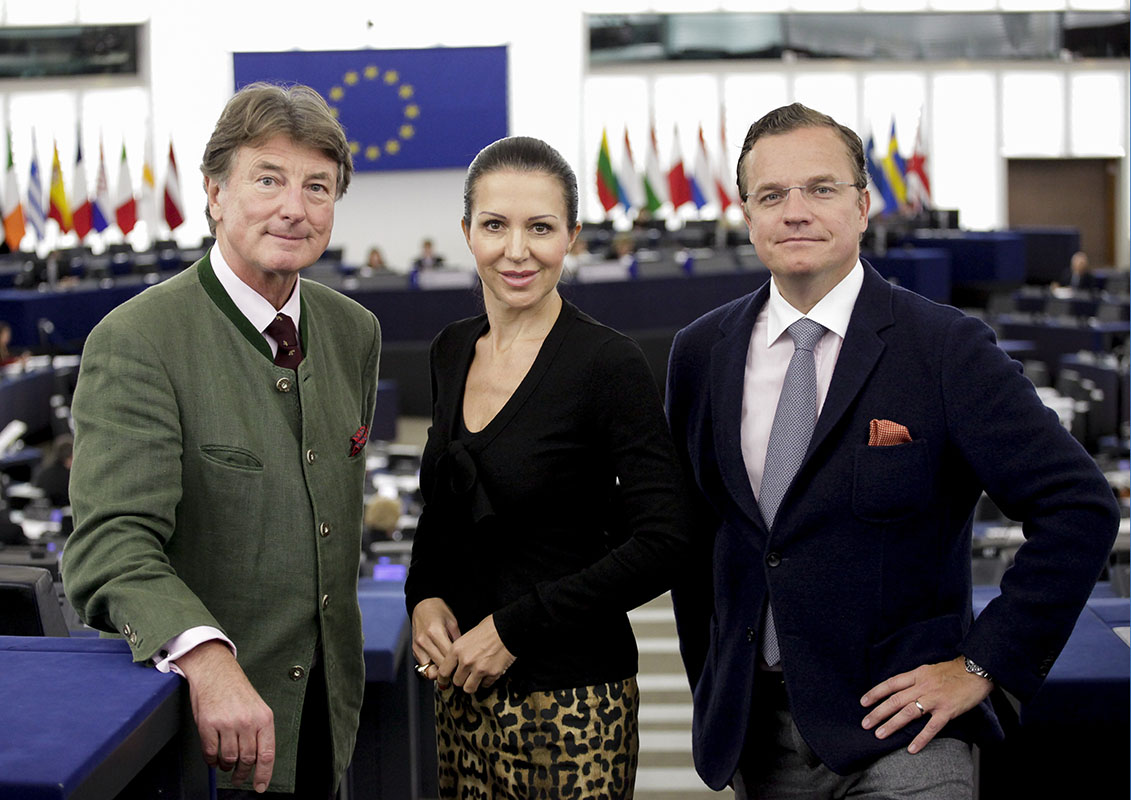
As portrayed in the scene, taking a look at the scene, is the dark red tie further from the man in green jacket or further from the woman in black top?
the woman in black top

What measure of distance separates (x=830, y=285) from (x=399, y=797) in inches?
57.5

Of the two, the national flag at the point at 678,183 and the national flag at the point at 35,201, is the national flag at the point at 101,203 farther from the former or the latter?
the national flag at the point at 678,183

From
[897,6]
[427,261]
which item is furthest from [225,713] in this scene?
[897,6]

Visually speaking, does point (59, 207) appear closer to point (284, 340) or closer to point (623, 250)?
point (623, 250)

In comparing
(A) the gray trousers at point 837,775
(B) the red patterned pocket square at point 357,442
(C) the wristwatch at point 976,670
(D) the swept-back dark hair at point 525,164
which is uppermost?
(D) the swept-back dark hair at point 525,164

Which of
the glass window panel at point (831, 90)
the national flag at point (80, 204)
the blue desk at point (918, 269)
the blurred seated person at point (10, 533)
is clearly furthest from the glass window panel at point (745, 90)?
the blurred seated person at point (10, 533)

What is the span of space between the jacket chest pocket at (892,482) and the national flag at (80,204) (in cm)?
1675

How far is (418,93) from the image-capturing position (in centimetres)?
1775

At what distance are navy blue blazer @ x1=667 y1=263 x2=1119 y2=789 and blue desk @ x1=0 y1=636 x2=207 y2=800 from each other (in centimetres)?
76

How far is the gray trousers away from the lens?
5.27 ft

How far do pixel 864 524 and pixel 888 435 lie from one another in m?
0.12

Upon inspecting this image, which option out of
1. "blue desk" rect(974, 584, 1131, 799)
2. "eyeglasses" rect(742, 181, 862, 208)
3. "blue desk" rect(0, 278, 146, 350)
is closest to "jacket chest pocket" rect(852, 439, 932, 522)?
"eyeglasses" rect(742, 181, 862, 208)

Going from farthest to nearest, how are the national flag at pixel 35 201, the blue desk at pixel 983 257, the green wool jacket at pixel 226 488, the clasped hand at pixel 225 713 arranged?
the national flag at pixel 35 201
the blue desk at pixel 983 257
the green wool jacket at pixel 226 488
the clasped hand at pixel 225 713

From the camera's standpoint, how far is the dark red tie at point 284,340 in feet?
5.54
